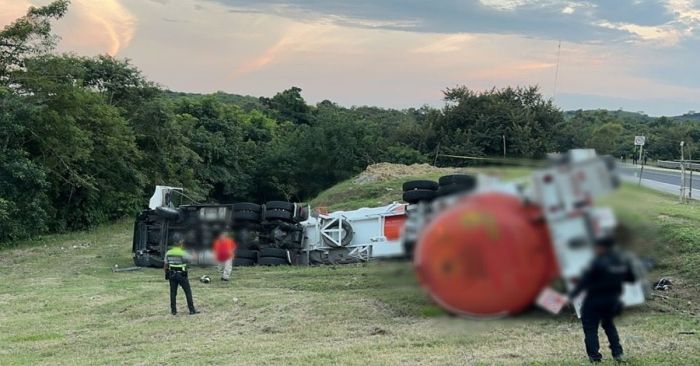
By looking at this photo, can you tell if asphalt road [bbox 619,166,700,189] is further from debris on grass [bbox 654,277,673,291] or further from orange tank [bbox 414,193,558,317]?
debris on grass [bbox 654,277,673,291]

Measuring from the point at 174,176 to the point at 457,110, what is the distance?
2.12 meters

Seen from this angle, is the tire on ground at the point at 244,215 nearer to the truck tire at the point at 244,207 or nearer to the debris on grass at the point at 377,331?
the truck tire at the point at 244,207

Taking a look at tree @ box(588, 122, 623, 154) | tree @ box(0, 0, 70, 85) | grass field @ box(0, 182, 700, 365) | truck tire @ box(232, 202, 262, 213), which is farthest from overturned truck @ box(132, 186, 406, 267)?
tree @ box(0, 0, 70, 85)

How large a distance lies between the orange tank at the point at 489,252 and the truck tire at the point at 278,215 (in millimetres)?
1992

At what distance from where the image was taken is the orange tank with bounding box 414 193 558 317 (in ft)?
2.59

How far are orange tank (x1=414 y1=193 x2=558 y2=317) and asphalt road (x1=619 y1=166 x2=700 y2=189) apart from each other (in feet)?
0.50

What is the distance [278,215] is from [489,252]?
219 centimetres

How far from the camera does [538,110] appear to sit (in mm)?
2242

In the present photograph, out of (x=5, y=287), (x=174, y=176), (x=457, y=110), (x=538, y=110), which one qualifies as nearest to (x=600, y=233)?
(x=538, y=110)

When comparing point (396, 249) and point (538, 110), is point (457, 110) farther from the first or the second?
point (396, 249)

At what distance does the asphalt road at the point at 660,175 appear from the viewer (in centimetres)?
89

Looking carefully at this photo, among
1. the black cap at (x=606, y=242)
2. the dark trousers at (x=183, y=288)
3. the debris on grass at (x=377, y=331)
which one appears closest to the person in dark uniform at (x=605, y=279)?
the black cap at (x=606, y=242)

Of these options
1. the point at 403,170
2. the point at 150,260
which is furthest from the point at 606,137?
the point at 150,260

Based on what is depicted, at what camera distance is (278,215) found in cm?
293
